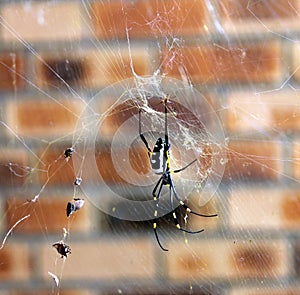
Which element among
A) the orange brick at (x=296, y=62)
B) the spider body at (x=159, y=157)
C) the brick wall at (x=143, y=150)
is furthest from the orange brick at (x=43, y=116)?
the orange brick at (x=296, y=62)

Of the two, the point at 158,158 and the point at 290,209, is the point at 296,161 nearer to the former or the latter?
the point at 290,209

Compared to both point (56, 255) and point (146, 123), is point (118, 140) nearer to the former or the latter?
point (146, 123)

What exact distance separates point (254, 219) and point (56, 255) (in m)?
0.23

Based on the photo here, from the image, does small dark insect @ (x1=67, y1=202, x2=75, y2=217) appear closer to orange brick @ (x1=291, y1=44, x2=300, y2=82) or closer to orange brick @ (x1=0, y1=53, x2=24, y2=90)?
orange brick @ (x1=0, y1=53, x2=24, y2=90)

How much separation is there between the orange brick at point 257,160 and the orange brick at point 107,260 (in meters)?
0.14

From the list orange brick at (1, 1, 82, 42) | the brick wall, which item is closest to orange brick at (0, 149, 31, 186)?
the brick wall

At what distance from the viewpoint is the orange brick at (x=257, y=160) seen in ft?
1.73

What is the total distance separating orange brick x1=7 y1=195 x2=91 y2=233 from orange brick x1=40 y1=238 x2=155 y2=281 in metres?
0.02

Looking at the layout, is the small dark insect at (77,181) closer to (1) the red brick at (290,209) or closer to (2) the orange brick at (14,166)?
(2) the orange brick at (14,166)

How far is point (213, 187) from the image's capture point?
0.56m

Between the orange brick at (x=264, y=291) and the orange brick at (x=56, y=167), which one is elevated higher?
the orange brick at (x=56, y=167)

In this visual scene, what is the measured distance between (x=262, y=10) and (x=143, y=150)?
204 millimetres

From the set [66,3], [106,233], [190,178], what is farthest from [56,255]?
[66,3]

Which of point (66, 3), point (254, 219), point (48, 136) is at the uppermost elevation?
point (66, 3)
